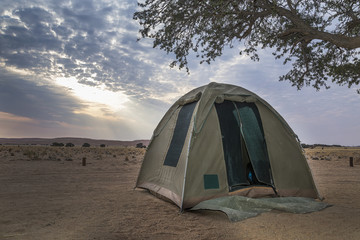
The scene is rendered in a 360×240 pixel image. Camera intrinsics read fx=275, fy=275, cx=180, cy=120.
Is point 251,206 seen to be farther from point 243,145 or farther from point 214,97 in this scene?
point 214,97

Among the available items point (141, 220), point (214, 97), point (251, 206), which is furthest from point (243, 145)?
point (141, 220)

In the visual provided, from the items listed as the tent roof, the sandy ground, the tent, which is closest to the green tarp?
the sandy ground

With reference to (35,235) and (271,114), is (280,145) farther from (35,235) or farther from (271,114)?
(35,235)

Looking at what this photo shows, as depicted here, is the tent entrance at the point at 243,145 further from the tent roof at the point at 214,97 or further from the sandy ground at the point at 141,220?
the sandy ground at the point at 141,220

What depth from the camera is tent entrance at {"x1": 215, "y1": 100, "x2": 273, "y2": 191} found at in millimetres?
6586

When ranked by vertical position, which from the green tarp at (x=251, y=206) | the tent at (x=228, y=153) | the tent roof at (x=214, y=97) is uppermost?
the tent roof at (x=214, y=97)

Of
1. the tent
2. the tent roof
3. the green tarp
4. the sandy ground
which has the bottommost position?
the sandy ground

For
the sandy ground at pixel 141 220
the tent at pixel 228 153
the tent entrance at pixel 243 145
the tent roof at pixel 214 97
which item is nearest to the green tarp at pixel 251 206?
the sandy ground at pixel 141 220

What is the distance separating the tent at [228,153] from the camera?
6.13 m

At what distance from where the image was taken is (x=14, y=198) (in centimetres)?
690

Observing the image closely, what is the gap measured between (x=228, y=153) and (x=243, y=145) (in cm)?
86

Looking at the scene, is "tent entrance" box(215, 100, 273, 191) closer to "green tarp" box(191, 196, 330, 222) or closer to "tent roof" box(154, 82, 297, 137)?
"tent roof" box(154, 82, 297, 137)

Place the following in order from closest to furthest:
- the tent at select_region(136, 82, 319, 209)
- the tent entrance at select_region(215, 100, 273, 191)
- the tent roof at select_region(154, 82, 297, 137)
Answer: the tent at select_region(136, 82, 319, 209)
the tent roof at select_region(154, 82, 297, 137)
the tent entrance at select_region(215, 100, 273, 191)

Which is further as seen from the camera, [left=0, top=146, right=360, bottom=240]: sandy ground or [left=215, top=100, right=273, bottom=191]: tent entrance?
[left=215, top=100, right=273, bottom=191]: tent entrance
